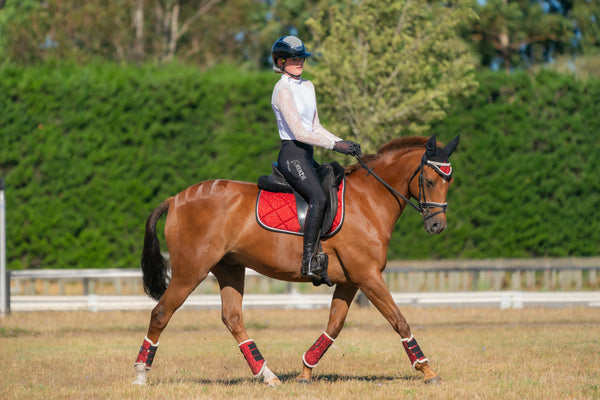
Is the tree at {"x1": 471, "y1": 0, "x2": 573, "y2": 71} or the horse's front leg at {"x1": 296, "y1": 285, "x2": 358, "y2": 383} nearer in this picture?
the horse's front leg at {"x1": 296, "y1": 285, "x2": 358, "y2": 383}

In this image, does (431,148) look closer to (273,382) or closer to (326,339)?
(326,339)

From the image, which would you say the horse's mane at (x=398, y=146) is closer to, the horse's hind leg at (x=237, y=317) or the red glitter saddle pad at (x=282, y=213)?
the red glitter saddle pad at (x=282, y=213)

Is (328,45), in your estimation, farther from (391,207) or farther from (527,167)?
(391,207)

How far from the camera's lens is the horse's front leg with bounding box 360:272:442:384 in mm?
6977

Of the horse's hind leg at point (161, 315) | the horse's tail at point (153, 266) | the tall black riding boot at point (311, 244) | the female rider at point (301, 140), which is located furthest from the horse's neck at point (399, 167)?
the horse's tail at point (153, 266)

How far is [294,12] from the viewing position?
30.2 metres

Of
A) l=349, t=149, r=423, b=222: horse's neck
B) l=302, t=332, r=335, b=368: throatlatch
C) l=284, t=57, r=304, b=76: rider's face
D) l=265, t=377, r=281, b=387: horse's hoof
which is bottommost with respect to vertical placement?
l=265, t=377, r=281, b=387: horse's hoof

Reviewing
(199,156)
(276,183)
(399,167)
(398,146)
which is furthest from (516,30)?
(276,183)

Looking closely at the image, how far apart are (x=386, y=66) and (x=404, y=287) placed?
4913mm

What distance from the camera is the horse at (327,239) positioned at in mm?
7145

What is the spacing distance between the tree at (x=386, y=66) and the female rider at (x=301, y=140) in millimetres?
6094

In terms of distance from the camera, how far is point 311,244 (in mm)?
7070

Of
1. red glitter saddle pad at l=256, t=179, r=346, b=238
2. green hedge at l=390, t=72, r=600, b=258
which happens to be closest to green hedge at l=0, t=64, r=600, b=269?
green hedge at l=390, t=72, r=600, b=258

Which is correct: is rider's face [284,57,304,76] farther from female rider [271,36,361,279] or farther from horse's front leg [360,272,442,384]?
horse's front leg [360,272,442,384]
